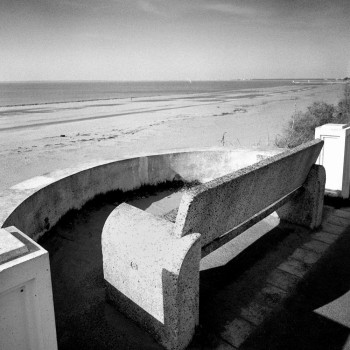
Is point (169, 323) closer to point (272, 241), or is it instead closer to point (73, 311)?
point (73, 311)

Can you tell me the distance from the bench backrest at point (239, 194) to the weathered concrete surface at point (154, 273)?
6.9 inches

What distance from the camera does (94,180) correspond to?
512 centimetres

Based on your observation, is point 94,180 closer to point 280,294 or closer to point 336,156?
point 280,294

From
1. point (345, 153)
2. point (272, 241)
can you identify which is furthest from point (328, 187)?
point (272, 241)

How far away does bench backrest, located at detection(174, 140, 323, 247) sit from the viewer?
7.80 feet

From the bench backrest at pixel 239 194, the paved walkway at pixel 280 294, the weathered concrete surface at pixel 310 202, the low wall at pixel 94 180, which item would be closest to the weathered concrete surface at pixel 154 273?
the bench backrest at pixel 239 194

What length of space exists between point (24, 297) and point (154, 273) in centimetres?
99

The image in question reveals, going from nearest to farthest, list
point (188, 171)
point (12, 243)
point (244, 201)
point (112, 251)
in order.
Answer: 1. point (12, 243)
2. point (112, 251)
3. point (244, 201)
4. point (188, 171)

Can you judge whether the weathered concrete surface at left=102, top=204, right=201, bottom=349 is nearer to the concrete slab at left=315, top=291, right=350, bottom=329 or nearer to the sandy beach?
the concrete slab at left=315, top=291, right=350, bottom=329

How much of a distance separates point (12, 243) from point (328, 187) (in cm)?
495

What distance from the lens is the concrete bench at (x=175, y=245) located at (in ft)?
7.64

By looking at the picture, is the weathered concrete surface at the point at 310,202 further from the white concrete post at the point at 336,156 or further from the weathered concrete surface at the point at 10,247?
the weathered concrete surface at the point at 10,247

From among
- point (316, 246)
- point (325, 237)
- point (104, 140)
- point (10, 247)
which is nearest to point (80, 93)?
point (104, 140)

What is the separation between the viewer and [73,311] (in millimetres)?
2939
